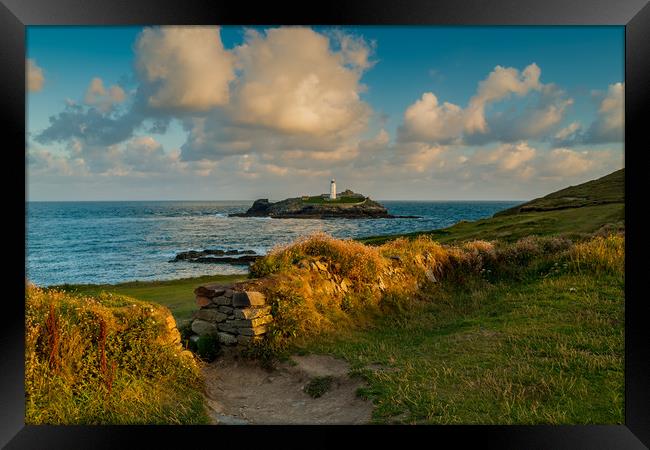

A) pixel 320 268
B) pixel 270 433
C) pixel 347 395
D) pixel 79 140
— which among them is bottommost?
pixel 347 395

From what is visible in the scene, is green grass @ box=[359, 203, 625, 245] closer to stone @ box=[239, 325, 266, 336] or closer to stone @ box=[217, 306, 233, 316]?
stone @ box=[239, 325, 266, 336]

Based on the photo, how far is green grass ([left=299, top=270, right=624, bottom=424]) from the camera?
14.4 feet

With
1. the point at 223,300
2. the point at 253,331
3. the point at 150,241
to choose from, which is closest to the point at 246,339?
the point at 253,331

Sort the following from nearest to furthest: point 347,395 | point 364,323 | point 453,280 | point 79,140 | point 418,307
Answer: point 347,395 < point 364,323 < point 418,307 < point 453,280 < point 79,140

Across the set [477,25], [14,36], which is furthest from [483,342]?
[14,36]

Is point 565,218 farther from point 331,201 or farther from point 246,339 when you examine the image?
point 331,201

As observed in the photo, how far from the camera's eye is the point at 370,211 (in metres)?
45.9

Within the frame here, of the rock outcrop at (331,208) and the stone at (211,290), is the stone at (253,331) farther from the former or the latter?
the rock outcrop at (331,208)

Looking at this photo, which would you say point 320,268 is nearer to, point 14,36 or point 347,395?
point 347,395

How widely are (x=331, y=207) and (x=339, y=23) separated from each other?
37.2 metres

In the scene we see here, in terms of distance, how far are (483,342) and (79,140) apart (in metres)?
59.2

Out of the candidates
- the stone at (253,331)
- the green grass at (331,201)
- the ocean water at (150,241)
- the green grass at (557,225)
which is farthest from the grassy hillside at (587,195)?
the stone at (253,331)

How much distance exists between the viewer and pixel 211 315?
305 inches

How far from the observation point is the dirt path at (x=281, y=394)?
17.1 ft
